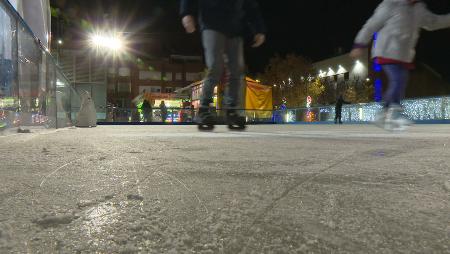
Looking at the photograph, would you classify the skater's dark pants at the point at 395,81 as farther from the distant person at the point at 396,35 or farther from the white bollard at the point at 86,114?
the white bollard at the point at 86,114

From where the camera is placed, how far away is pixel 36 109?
259 inches

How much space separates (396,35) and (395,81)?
15.7 inches

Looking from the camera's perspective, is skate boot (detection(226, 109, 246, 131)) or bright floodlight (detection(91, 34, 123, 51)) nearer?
skate boot (detection(226, 109, 246, 131))

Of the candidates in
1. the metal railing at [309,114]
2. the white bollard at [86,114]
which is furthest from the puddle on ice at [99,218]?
the metal railing at [309,114]

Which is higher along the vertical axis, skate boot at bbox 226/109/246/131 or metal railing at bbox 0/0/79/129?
metal railing at bbox 0/0/79/129

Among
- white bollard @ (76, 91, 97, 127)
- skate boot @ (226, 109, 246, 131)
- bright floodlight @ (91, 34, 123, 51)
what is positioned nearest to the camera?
skate boot @ (226, 109, 246, 131)

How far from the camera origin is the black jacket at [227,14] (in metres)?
3.26

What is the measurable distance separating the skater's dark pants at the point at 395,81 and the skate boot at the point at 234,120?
1.52m

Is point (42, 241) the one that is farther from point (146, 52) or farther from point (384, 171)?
point (146, 52)

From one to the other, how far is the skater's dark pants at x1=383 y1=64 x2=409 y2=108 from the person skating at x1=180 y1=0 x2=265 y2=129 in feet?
3.81

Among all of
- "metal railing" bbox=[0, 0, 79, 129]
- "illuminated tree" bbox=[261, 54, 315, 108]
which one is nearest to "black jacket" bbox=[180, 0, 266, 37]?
"metal railing" bbox=[0, 0, 79, 129]

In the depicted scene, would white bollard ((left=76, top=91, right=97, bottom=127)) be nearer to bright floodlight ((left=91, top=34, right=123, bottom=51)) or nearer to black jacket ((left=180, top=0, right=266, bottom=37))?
black jacket ((left=180, top=0, right=266, bottom=37))

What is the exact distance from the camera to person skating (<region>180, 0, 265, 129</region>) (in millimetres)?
3275

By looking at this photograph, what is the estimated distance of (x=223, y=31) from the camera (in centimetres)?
345
